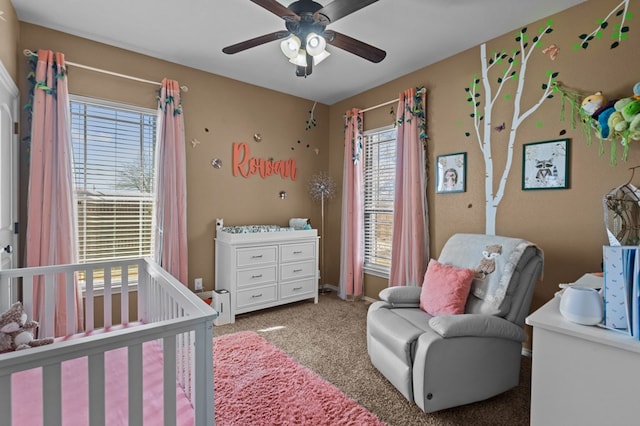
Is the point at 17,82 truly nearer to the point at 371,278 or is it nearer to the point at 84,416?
the point at 84,416

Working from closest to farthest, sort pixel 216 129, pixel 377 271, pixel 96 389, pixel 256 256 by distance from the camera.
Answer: pixel 96 389, pixel 256 256, pixel 216 129, pixel 377 271

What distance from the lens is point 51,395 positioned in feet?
2.93

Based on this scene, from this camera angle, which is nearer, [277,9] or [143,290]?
[277,9]

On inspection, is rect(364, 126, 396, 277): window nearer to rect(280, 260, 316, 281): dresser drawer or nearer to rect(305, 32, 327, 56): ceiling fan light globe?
rect(280, 260, 316, 281): dresser drawer

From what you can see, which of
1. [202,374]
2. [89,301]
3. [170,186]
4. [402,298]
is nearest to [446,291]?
[402,298]

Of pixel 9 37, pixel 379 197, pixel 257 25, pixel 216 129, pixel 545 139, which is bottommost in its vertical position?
pixel 379 197

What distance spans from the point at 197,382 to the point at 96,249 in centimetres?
233

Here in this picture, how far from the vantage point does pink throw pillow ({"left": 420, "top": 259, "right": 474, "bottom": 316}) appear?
2.11m

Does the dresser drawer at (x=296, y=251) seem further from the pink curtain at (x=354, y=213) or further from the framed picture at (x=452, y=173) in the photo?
the framed picture at (x=452, y=173)

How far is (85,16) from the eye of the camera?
2.44 meters

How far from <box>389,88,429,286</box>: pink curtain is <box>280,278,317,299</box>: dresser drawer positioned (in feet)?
3.32

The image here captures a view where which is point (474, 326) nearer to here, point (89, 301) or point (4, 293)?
point (89, 301)

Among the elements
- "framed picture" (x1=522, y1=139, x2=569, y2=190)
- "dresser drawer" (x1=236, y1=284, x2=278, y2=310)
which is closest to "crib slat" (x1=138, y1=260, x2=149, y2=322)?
"dresser drawer" (x1=236, y1=284, x2=278, y2=310)

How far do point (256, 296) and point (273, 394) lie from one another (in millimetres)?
1452
